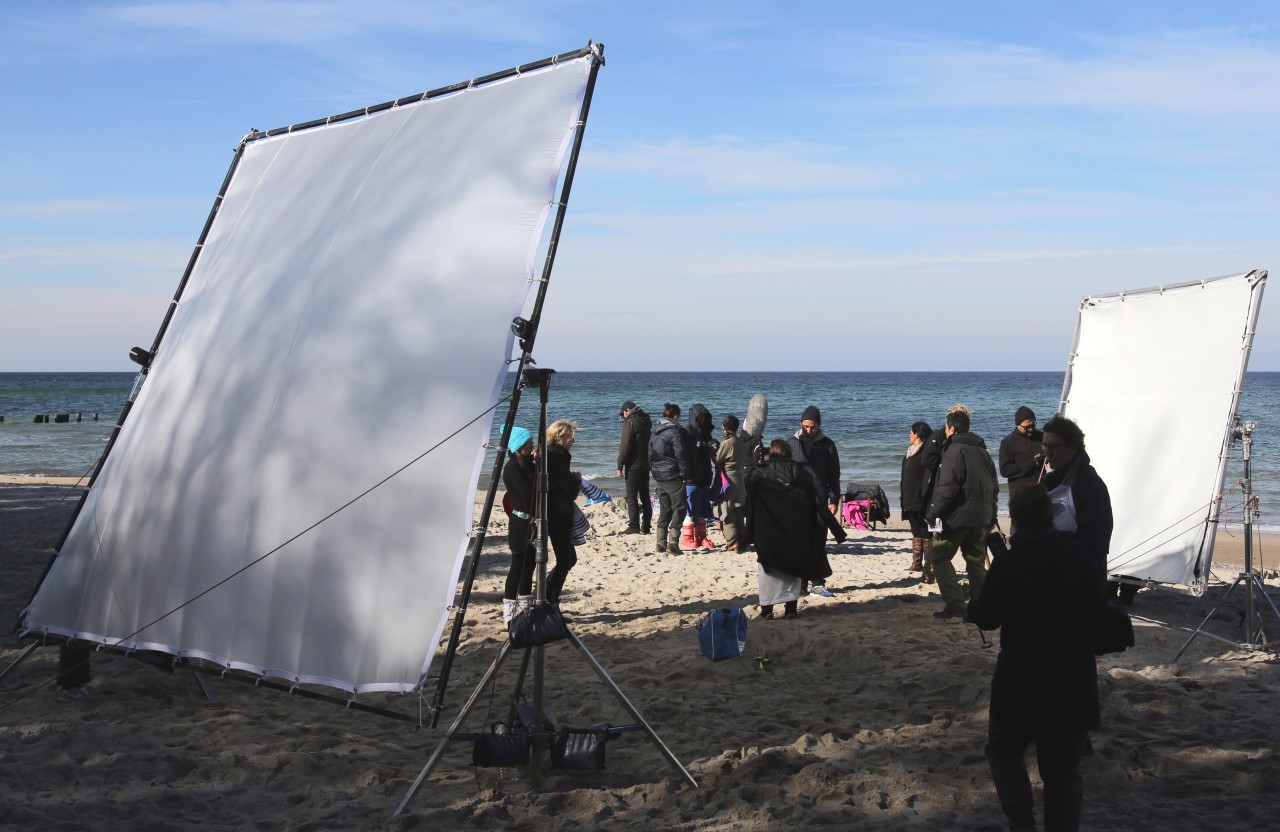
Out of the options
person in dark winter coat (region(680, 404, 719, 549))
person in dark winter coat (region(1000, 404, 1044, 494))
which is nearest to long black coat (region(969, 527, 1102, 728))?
person in dark winter coat (region(1000, 404, 1044, 494))

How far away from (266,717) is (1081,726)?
4647 mm

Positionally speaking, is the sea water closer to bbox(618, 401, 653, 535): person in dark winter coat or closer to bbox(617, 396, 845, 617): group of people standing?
bbox(617, 396, 845, 617): group of people standing

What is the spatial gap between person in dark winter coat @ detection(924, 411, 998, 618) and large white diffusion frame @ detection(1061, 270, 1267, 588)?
5.57 feet

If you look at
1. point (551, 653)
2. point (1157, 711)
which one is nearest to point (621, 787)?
point (551, 653)

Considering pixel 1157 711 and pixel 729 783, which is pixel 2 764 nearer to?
pixel 729 783

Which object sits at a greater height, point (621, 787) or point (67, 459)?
point (621, 787)

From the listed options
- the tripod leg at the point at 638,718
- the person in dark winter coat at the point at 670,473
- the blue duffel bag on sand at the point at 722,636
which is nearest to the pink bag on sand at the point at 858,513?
the person in dark winter coat at the point at 670,473

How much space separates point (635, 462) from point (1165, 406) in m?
6.51

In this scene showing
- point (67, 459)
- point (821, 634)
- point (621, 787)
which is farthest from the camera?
point (67, 459)

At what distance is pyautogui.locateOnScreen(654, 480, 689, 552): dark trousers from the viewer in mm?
12305

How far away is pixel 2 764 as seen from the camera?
5133mm

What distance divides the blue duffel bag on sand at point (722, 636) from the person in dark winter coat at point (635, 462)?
538cm

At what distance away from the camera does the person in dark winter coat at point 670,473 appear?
1213cm

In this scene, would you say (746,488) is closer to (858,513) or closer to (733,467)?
(733,467)
